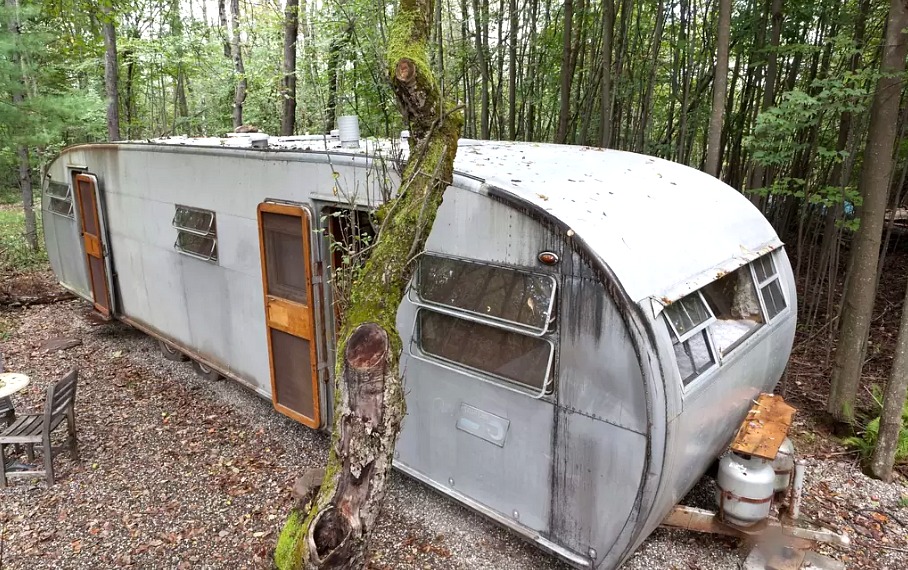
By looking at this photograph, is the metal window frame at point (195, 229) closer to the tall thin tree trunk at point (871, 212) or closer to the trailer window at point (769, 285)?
the trailer window at point (769, 285)

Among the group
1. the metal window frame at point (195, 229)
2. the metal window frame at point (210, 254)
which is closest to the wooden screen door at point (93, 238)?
the metal window frame at point (195, 229)

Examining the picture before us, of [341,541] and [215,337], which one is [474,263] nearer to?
[341,541]

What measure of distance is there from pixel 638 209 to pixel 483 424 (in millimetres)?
1631

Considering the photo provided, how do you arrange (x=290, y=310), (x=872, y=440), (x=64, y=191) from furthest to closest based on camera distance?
(x=64, y=191)
(x=872, y=440)
(x=290, y=310)

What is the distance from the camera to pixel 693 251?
11.5 ft

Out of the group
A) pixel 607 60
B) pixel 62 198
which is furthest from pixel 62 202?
pixel 607 60

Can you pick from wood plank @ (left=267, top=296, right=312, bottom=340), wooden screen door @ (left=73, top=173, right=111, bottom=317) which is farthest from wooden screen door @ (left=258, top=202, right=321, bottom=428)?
wooden screen door @ (left=73, top=173, right=111, bottom=317)

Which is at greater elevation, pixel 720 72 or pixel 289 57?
pixel 289 57

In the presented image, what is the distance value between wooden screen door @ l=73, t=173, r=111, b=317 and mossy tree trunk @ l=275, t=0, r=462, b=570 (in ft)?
22.1

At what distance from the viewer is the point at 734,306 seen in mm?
4199

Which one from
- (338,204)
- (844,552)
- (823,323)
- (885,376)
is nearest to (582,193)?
(338,204)

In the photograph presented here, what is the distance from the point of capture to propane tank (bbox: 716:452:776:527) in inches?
133

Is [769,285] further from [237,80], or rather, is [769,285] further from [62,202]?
[237,80]

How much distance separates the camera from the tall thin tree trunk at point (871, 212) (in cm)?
459
